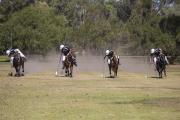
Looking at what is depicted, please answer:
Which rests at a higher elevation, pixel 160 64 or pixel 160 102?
pixel 160 64

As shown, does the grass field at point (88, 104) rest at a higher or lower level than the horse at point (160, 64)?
lower

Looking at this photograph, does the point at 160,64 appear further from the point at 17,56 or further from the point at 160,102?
the point at 160,102

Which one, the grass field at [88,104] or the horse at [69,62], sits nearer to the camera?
the grass field at [88,104]

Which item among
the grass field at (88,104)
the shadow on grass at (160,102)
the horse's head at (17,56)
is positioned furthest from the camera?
the horse's head at (17,56)

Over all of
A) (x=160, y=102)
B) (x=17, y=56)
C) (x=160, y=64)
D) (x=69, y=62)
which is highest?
(x=17, y=56)

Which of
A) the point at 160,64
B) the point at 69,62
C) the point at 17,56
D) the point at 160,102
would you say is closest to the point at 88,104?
the point at 160,102

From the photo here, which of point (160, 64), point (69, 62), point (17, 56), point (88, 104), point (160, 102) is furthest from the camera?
point (17, 56)

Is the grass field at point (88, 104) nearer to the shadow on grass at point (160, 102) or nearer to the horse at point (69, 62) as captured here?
the shadow on grass at point (160, 102)

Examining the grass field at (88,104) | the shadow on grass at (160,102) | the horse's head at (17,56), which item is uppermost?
the horse's head at (17,56)

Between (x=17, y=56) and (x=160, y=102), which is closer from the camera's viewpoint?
(x=160, y=102)

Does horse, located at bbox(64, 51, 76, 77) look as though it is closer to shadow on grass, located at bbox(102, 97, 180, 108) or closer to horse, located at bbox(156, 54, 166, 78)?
horse, located at bbox(156, 54, 166, 78)

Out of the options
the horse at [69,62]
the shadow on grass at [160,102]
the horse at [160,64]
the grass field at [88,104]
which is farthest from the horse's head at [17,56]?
the shadow on grass at [160,102]

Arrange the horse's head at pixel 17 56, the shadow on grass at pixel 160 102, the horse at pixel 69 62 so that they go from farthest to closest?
the horse's head at pixel 17 56, the horse at pixel 69 62, the shadow on grass at pixel 160 102

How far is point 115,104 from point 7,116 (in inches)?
214
